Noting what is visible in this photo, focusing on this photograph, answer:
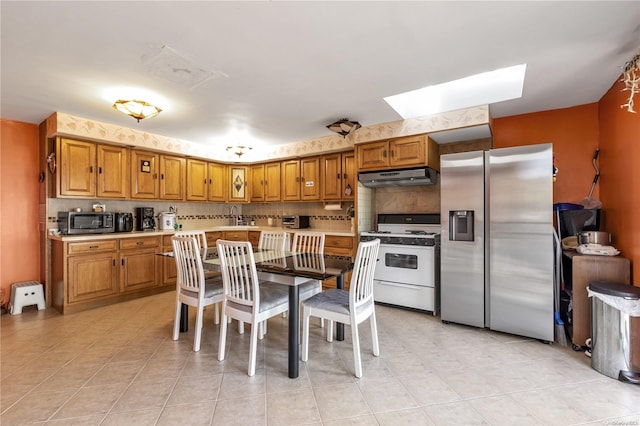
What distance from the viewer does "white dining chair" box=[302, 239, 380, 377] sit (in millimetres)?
2174

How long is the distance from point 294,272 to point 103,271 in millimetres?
3019

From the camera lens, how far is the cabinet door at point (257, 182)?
17.7 ft

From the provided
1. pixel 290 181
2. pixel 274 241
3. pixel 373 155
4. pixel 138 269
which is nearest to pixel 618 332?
pixel 373 155

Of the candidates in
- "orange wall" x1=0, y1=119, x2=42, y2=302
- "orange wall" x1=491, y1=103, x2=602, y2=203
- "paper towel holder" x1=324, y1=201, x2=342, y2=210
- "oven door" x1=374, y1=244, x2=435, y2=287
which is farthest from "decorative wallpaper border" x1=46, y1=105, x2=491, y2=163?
"oven door" x1=374, y1=244, x2=435, y2=287

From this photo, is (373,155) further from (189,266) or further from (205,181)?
(205,181)

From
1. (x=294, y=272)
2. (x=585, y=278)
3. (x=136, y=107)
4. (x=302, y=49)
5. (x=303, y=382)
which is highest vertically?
(x=302, y=49)

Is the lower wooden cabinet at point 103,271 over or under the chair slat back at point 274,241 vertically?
under

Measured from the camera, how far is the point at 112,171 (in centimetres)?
404

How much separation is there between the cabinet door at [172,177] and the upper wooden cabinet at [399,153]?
9.53 feet

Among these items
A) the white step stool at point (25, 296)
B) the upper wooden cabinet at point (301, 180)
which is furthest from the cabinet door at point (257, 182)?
the white step stool at point (25, 296)

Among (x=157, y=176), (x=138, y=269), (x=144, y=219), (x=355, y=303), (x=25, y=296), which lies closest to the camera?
(x=355, y=303)

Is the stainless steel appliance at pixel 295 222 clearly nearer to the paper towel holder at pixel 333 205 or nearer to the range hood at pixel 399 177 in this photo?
the paper towel holder at pixel 333 205

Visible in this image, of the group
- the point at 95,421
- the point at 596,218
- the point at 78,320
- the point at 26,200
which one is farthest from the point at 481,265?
Answer: the point at 26,200

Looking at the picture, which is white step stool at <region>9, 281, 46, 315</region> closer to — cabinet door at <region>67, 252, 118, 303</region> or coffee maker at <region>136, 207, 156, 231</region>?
cabinet door at <region>67, 252, 118, 303</region>
